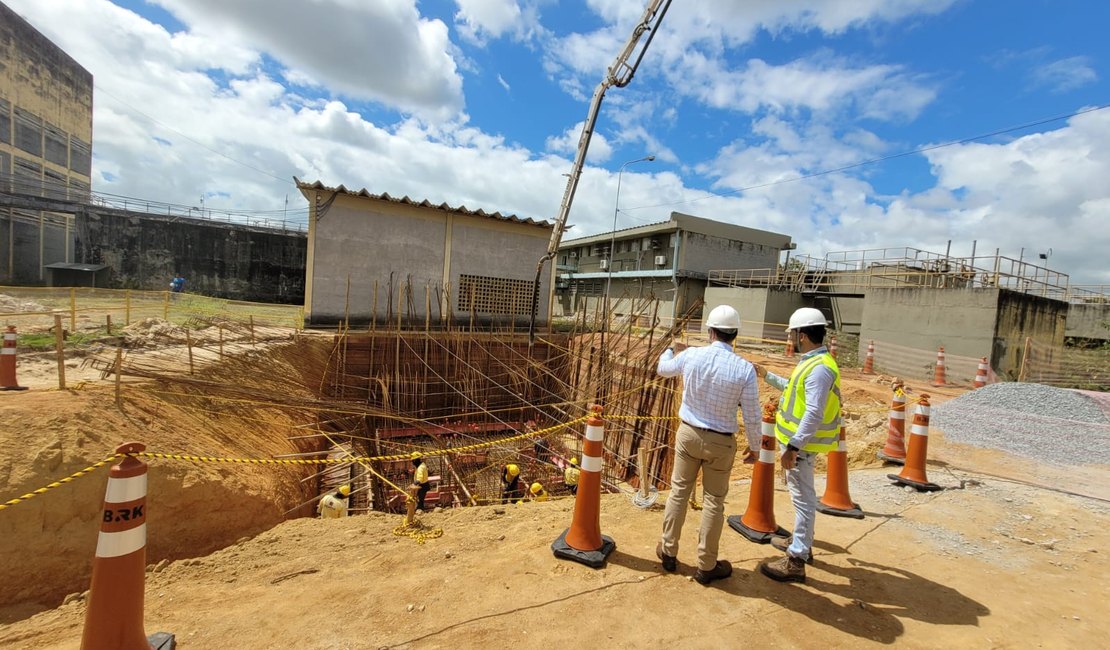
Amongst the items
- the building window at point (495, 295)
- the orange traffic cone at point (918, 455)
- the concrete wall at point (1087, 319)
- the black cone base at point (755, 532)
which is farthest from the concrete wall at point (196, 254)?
the concrete wall at point (1087, 319)

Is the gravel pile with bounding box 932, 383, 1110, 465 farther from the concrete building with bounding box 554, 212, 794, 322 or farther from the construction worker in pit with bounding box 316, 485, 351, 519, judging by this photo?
the concrete building with bounding box 554, 212, 794, 322

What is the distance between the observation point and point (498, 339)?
41.6ft

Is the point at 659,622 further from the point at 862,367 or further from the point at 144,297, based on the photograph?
the point at 144,297

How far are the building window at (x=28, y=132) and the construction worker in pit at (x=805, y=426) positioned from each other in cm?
3958

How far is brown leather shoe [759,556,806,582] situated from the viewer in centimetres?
288

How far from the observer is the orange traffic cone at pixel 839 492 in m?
3.95

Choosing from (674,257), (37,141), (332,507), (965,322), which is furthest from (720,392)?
(37,141)

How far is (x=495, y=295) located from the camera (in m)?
14.9

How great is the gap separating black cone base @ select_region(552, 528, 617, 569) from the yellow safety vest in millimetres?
1400

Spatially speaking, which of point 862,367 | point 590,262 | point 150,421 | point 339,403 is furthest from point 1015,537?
point 590,262

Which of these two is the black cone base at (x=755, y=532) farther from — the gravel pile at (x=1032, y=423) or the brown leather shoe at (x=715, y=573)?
the gravel pile at (x=1032, y=423)

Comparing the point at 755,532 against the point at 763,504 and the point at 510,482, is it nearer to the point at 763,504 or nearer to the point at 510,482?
the point at 763,504

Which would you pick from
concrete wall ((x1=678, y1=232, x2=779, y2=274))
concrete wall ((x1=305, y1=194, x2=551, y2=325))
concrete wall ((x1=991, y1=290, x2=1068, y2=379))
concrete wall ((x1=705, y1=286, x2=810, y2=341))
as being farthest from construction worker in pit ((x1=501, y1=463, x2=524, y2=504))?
concrete wall ((x1=678, y1=232, x2=779, y2=274))

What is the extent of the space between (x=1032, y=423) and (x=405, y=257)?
45.7 ft
